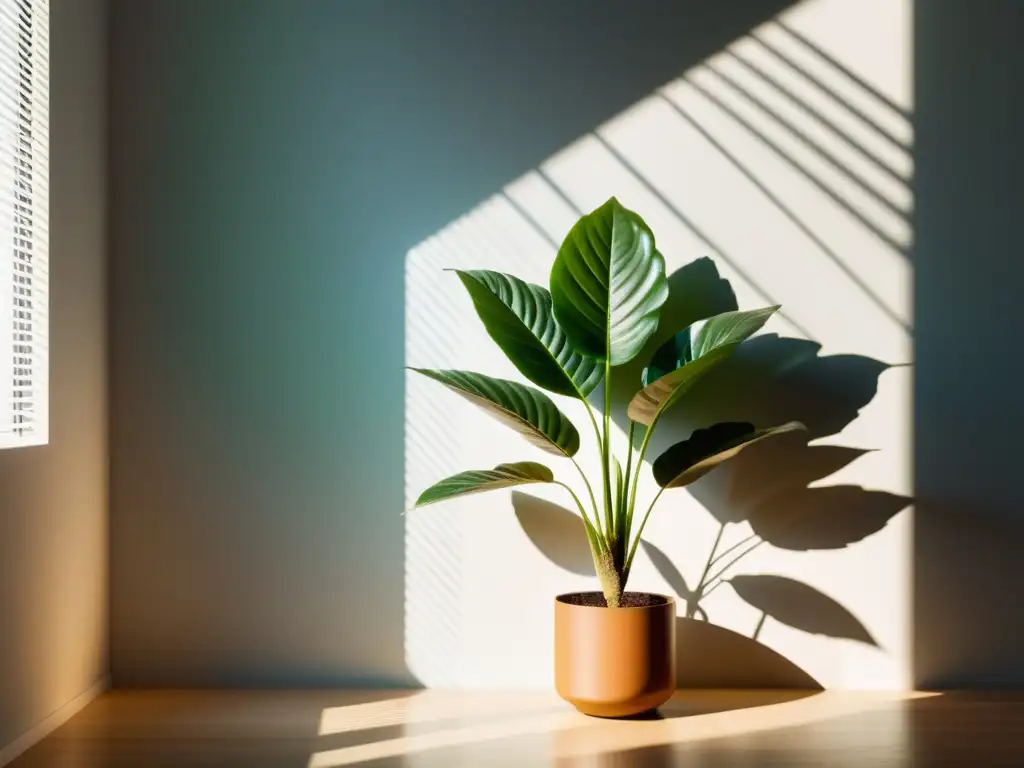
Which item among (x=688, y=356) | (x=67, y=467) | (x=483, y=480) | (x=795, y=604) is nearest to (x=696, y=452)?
(x=688, y=356)

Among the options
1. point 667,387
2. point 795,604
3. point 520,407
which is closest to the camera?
point 667,387

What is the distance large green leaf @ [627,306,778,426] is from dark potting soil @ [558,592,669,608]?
1.34 feet

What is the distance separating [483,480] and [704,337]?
58 centimetres

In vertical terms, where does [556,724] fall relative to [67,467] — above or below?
below

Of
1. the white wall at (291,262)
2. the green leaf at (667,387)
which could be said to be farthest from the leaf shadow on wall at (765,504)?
the white wall at (291,262)

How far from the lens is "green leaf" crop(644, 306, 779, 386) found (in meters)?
2.35

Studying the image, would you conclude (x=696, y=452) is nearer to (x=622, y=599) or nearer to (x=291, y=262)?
(x=622, y=599)

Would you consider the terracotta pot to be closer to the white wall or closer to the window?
the white wall

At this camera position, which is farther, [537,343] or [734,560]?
[734,560]

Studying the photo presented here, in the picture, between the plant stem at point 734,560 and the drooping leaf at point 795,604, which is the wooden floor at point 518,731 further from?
the plant stem at point 734,560

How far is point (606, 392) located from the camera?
240cm

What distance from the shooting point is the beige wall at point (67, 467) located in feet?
7.25

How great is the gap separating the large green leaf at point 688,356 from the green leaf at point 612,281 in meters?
0.12

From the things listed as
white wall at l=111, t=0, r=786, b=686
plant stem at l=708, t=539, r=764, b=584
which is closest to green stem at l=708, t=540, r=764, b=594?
plant stem at l=708, t=539, r=764, b=584
